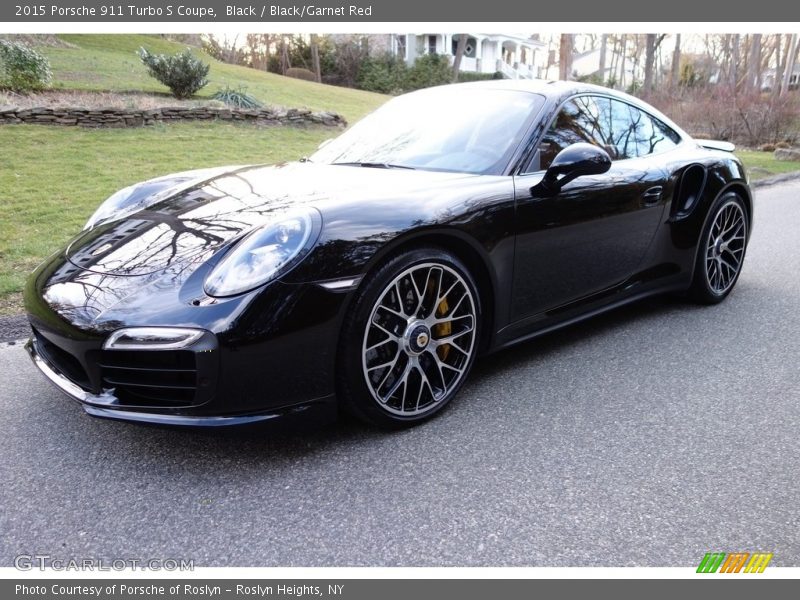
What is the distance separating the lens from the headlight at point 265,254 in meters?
2.21

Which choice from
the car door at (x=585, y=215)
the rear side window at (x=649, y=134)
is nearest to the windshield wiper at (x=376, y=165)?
the car door at (x=585, y=215)

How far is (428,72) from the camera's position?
31453 millimetres

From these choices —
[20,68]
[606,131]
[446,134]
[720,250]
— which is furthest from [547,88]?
[20,68]

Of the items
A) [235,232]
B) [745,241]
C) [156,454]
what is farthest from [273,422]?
[745,241]

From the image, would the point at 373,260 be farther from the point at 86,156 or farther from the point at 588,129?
the point at 86,156

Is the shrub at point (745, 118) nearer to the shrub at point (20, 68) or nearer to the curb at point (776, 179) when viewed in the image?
the curb at point (776, 179)

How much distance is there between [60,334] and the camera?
2.31 m

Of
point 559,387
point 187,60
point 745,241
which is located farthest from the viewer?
point 187,60

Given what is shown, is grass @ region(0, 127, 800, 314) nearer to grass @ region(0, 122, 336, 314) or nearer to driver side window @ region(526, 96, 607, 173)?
grass @ region(0, 122, 336, 314)

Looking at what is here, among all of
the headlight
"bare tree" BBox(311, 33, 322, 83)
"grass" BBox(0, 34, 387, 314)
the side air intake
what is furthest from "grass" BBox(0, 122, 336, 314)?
"bare tree" BBox(311, 33, 322, 83)

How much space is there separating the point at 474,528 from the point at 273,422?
769mm

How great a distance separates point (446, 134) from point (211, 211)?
1259mm

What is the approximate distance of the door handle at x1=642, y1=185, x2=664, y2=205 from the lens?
356 cm

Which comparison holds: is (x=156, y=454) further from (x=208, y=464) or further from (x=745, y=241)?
(x=745, y=241)
